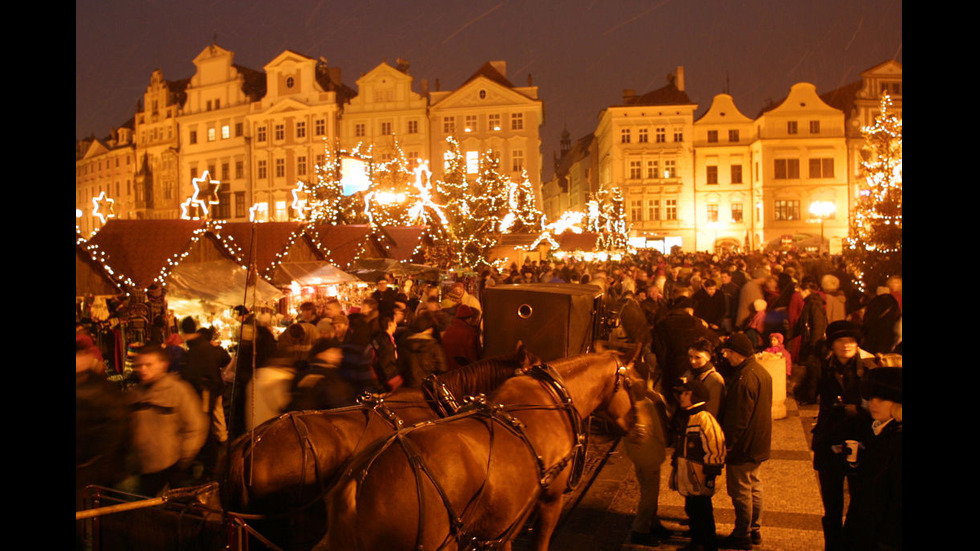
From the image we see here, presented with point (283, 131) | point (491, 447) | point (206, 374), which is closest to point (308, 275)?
point (206, 374)

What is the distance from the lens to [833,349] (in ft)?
17.1

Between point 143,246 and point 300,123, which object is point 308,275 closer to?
point 143,246

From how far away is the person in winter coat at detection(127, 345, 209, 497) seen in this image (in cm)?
473

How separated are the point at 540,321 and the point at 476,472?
168 inches

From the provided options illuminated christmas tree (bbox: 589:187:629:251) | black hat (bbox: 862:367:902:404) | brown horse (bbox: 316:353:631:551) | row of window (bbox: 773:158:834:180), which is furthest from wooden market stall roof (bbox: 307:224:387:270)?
row of window (bbox: 773:158:834:180)

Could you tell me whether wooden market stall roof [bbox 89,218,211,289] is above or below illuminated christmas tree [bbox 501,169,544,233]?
below

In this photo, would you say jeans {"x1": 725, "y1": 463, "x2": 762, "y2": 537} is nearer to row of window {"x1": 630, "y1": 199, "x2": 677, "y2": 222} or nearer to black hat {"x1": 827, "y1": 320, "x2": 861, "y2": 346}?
black hat {"x1": 827, "y1": 320, "x2": 861, "y2": 346}

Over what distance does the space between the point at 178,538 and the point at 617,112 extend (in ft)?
174

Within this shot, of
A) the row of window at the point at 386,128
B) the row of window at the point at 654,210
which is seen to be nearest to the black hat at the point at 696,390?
the row of window at the point at 386,128

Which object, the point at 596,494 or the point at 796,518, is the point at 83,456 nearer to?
the point at 596,494

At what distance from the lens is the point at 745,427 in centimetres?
519

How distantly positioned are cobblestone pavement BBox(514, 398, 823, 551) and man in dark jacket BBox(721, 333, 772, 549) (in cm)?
37
